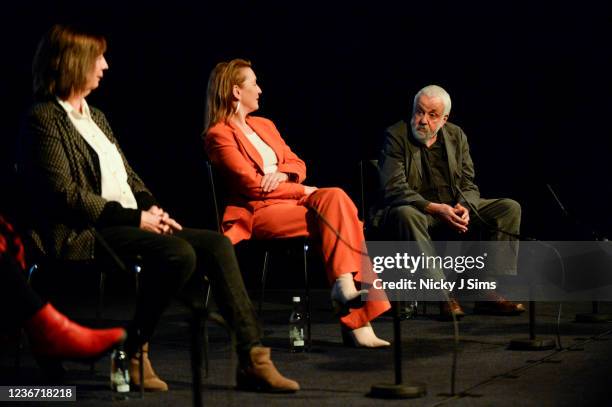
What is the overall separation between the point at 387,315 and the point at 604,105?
1849mm

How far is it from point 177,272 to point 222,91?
3.91 feet

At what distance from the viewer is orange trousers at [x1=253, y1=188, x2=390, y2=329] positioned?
3471mm

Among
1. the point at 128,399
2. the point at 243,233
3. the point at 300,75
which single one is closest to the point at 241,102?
the point at 243,233

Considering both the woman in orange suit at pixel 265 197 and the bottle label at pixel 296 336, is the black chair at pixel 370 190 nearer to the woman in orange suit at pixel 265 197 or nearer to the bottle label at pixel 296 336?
the woman in orange suit at pixel 265 197

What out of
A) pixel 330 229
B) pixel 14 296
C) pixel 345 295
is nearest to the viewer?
pixel 14 296

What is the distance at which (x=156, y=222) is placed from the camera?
2.80 meters

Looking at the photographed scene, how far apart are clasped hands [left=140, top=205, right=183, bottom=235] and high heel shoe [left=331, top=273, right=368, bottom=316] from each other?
0.70 metres

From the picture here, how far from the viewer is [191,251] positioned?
106 inches

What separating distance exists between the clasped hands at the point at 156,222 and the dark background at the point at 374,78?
2.66m

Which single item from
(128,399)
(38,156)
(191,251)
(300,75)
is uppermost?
(300,75)

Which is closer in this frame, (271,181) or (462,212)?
(271,181)

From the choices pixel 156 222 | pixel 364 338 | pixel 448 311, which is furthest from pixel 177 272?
pixel 448 311

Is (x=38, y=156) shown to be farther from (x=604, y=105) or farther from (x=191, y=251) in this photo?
(x=604, y=105)

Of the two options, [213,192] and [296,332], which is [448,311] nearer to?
[296,332]
